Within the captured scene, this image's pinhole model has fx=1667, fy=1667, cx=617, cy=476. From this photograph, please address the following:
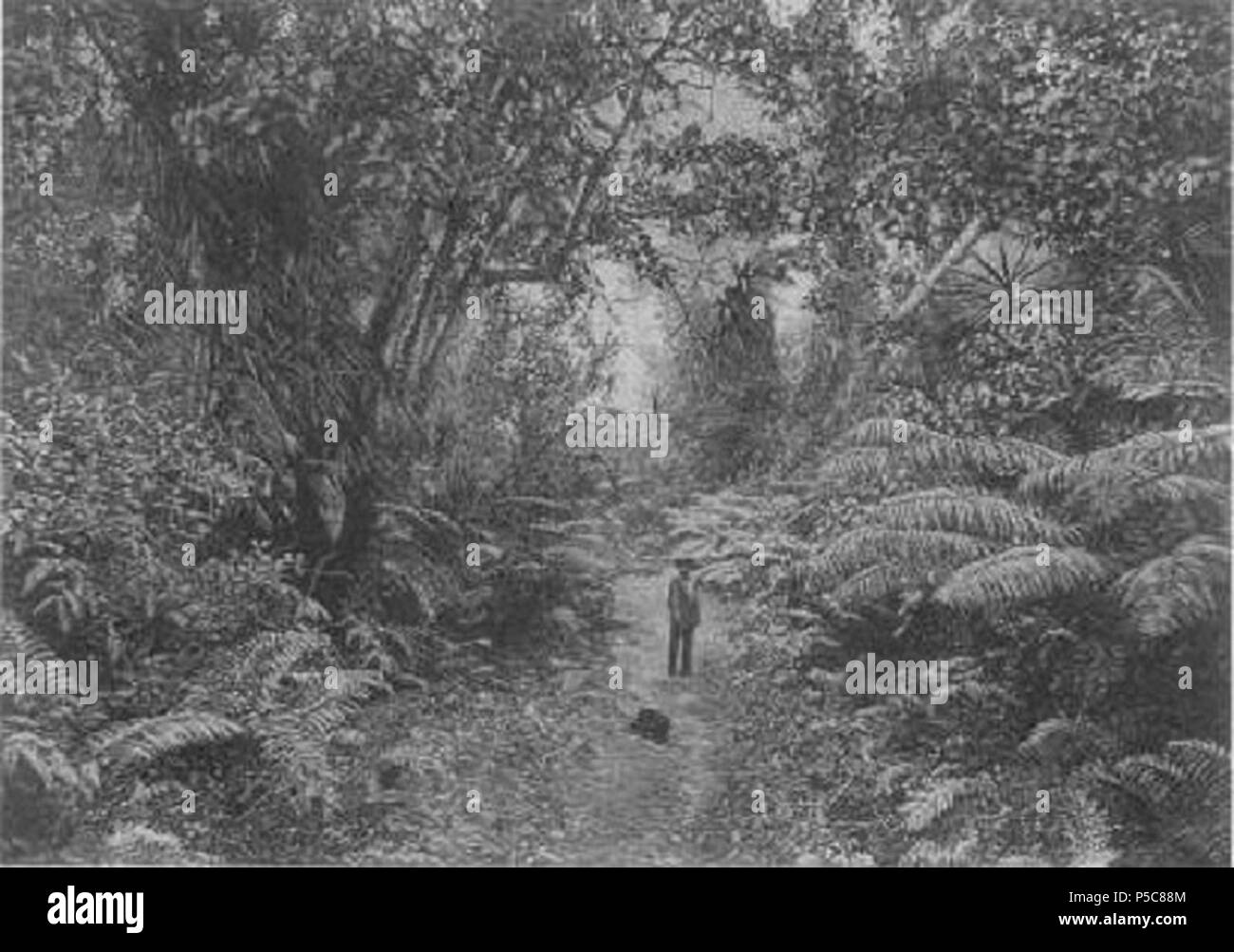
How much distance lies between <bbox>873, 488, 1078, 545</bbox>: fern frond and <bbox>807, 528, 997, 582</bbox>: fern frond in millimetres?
40

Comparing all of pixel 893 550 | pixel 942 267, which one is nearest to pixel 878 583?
pixel 893 550

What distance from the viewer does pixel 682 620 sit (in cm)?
529

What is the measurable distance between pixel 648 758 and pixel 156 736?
152 cm

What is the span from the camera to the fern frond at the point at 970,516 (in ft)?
17.3

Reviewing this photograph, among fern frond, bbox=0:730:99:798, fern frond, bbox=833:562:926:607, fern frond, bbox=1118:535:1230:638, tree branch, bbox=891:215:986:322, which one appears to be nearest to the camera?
fern frond, bbox=0:730:99:798

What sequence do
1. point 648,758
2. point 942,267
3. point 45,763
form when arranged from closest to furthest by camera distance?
point 45,763
point 648,758
point 942,267

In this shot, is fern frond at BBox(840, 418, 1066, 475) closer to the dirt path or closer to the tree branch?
the tree branch

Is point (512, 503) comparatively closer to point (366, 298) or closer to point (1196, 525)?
point (366, 298)

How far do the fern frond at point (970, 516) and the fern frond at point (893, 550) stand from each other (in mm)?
40

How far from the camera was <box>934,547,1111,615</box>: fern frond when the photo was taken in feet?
17.0

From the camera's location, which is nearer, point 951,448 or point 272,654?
point 272,654

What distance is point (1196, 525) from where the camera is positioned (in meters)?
5.24

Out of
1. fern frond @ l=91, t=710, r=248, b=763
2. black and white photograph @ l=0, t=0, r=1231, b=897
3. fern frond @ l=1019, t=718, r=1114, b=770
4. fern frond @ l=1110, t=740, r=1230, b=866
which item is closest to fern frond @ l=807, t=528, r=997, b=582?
black and white photograph @ l=0, t=0, r=1231, b=897

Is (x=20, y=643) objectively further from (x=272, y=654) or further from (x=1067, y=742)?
(x=1067, y=742)
